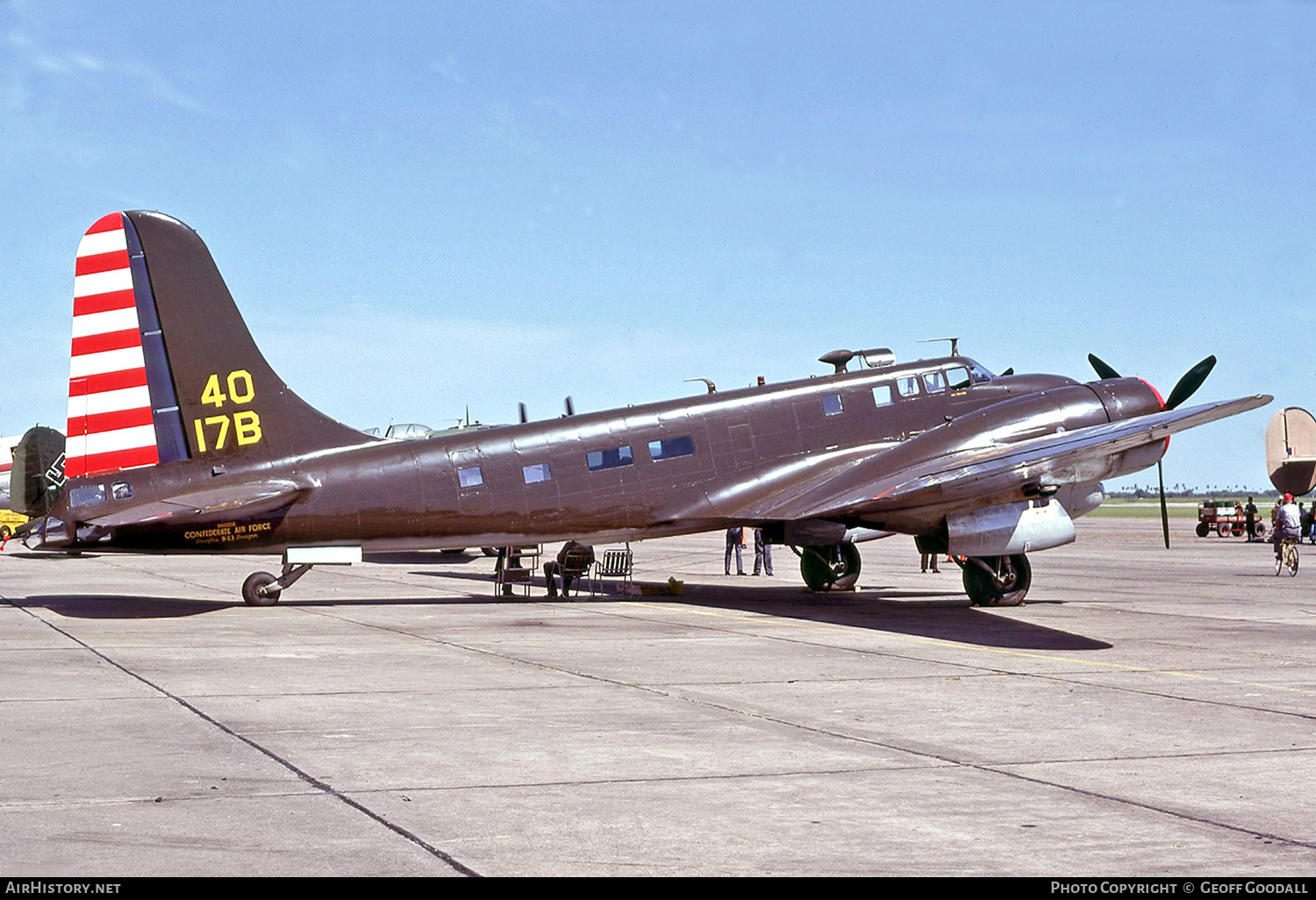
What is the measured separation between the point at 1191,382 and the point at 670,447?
11.1 meters

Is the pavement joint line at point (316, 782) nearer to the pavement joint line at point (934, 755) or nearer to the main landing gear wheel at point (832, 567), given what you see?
the pavement joint line at point (934, 755)

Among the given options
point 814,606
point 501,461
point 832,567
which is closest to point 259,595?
point 501,461

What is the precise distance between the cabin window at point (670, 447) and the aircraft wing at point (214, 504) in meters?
7.19

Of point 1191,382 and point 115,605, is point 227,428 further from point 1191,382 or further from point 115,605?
point 1191,382

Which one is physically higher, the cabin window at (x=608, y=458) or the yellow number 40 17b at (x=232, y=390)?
the yellow number 40 17b at (x=232, y=390)

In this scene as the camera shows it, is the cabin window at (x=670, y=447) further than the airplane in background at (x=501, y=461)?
Yes

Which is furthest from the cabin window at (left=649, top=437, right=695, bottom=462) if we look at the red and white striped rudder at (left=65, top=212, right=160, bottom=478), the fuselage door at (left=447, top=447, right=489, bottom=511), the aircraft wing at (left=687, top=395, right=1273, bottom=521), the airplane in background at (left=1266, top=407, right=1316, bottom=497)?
the airplane in background at (left=1266, top=407, right=1316, bottom=497)

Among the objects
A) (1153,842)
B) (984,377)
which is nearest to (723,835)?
(1153,842)

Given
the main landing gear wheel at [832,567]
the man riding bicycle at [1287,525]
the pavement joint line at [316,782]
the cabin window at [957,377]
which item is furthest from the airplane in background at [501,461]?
the man riding bicycle at [1287,525]

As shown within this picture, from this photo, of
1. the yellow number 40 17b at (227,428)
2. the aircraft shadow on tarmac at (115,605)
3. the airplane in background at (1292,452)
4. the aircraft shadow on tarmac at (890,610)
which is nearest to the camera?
the aircraft shadow on tarmac at (890,610)

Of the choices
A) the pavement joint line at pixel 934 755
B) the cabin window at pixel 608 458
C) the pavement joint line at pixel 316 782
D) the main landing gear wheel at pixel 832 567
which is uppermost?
the cabin window at pixel 608 458

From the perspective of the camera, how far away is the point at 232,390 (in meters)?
25.2

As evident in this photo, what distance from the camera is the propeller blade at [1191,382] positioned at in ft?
91.7

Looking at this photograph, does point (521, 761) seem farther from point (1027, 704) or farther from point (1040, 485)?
point (1040, 485)
